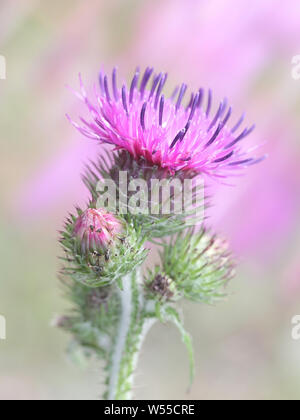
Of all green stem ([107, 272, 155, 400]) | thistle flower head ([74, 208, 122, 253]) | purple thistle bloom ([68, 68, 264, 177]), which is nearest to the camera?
thistle flower head ([74, 208, 122, 253])

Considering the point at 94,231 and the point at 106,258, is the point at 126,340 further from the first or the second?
the point at 94,231

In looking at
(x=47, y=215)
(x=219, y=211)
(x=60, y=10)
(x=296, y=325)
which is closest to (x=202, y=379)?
(x=296, y=325)

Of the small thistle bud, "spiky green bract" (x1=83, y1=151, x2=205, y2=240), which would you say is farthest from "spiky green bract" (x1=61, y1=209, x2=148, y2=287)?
the small thistle bud

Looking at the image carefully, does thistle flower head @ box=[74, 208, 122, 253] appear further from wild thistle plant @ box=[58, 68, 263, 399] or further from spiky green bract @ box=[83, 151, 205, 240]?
spiky green bract @ box=[83, 151, 205, 240]


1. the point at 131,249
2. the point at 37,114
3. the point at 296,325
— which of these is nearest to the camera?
the point at 131,249

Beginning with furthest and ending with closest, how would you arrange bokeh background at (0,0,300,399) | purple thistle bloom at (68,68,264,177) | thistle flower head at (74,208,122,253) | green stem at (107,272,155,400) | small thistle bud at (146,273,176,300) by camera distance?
bokeh background at (0,0,300,399) < green stem at (107,272,155,400) < small thistle bud at (146,273,176,300) < purple thistle bloom at (68,68,264,177) < thistle flower head at (74,208,122,253)

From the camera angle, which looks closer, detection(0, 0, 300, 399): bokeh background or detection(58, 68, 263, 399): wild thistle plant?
detection(58, 68, 263, 399): wild thistle plant

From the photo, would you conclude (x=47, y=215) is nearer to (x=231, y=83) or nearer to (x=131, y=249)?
(x=231, y=83)
